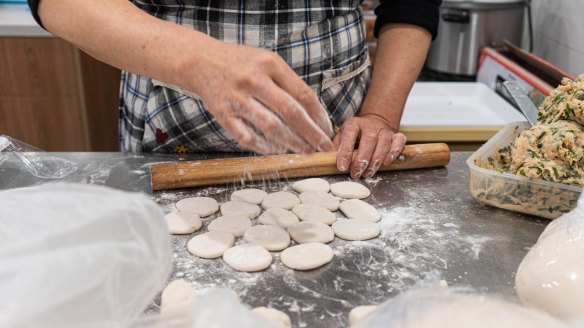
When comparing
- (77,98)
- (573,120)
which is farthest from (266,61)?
(77,98)

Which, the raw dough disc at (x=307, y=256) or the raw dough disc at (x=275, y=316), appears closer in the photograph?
the raw dough disc at (x=275, y=316)

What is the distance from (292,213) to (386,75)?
60 centimetres

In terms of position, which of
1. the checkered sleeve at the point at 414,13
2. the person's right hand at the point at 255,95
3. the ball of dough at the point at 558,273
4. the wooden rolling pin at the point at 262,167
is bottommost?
the wooden rolling pin at the point at 262,167

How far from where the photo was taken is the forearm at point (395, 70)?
1623mm

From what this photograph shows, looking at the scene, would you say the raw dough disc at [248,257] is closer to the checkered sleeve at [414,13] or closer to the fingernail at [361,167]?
the fingernail at [361,167]

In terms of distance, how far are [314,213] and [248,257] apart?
23cm

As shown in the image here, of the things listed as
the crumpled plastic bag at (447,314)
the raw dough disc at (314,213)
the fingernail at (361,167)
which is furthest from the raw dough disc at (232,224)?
the crumpled plastic bag at (447,314)

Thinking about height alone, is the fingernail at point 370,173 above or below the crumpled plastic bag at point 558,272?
below

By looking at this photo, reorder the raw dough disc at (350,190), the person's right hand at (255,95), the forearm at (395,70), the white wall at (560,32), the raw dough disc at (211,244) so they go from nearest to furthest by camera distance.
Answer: the person's right hand at (255,95)
the raw dough disc at (211,244)
the raw dough disc at (350,190)
the forearm at (395,70)
the white wall at (560,32)

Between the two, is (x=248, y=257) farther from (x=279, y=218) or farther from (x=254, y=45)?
(x=254, y=45)

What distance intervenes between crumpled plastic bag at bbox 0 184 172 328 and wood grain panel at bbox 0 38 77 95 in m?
2.04

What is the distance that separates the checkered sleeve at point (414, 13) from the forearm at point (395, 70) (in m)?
0.02

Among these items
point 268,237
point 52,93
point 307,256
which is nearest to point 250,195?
point 268,237

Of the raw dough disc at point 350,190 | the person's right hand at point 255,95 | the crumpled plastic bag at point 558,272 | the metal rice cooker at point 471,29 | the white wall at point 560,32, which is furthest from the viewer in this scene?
the metal rice cooker at point 471,29
